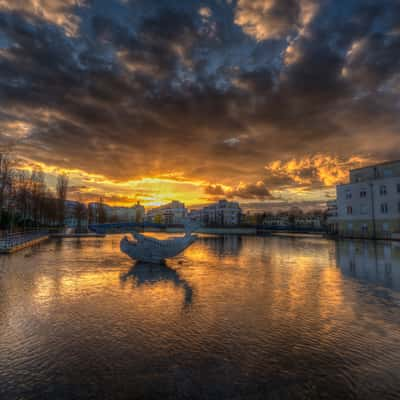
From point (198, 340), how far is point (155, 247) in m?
11.7

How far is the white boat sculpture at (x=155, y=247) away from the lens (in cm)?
1706

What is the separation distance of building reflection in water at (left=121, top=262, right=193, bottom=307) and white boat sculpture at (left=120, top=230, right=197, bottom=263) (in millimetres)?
839

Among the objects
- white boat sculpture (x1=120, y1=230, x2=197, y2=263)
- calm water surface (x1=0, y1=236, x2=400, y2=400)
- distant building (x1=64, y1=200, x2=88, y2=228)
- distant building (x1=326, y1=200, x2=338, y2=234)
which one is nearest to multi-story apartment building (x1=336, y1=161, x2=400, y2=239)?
distant building (x1=326, y1=200, x2=338, y2=234)

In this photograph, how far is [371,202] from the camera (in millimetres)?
44125

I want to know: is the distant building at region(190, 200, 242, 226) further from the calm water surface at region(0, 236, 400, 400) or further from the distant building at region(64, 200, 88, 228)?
the calm water surface at region(0, 236, 400, 400)

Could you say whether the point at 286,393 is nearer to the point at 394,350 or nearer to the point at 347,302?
the point at 394,350

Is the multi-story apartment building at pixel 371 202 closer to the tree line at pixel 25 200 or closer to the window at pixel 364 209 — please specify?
the window at pixel 364 209

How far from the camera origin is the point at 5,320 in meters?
7.15

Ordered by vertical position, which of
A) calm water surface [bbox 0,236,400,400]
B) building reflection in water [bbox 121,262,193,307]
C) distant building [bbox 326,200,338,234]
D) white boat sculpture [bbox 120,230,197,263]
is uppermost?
distant building [bbox 326,200,338,234]

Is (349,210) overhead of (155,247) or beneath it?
overhead

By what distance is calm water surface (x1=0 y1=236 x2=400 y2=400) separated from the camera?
4.37 meters

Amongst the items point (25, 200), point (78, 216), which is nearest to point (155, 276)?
point (25, 200)

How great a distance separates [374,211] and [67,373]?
49.1 m

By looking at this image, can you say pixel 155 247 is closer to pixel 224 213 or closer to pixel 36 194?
pixel 36 194
